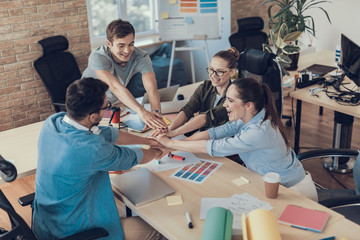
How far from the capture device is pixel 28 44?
4.33 meters

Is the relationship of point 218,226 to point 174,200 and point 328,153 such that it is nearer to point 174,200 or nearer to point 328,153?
point 174,200

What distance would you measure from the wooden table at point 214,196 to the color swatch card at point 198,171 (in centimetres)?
3

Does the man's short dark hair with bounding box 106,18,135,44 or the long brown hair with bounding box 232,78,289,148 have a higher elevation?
the man's short dark hair with bounding box 106,18,135,44

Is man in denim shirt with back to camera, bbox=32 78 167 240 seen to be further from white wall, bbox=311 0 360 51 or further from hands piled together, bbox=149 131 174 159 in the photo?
white wall, bbox=311 0 360 51

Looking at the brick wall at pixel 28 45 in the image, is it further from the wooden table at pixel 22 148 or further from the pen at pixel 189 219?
the pen at pixel 189 219

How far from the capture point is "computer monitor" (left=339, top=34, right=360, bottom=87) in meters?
3.47

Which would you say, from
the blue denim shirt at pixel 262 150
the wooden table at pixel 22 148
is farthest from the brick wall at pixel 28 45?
the blue denim shirt at pixel 262 150

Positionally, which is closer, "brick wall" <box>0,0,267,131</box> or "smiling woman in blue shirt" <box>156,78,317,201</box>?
"smiling woman in blue shirt" <box>156,78,317,201</box>

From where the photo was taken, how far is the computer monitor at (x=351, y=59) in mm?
3467

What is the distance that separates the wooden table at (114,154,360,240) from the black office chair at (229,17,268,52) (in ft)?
9.50

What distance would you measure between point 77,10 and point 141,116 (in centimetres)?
216

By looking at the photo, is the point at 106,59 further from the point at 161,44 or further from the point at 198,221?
the point at 161,44

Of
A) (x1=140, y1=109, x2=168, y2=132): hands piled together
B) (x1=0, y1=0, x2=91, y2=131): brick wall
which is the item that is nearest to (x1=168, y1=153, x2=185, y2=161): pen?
(x1=140, y1=109, x2=168, y2=132): hands piled together

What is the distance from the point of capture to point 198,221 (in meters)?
1.95
